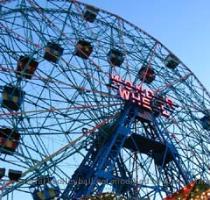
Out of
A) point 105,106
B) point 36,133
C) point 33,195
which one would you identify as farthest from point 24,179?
point 105,106

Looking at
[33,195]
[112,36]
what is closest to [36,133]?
[33,195]

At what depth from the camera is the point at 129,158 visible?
2719 centimetres

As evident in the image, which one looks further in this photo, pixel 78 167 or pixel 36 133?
pixel 78 167

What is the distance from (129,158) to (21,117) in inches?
249

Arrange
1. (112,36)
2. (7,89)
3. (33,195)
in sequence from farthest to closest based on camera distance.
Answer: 1. (112,36)
2. (7,89)
3. (33,195)

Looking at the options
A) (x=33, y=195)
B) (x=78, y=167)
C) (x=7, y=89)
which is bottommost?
(x=33, y=195)

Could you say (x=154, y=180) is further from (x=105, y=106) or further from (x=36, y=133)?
(x=36, y=133)

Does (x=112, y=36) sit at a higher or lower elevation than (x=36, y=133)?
higher

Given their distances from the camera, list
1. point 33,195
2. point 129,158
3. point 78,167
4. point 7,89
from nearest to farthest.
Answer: point 33,195, point 7,89, point 78,167, point 129,158

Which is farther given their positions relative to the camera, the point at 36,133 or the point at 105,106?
the point at 105,106

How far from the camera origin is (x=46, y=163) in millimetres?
23188

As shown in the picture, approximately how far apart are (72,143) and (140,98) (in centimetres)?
524

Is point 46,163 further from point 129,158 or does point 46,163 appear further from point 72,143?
point 129,158

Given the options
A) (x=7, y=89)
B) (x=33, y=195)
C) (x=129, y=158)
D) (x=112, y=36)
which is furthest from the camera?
(x=112, y=36)
